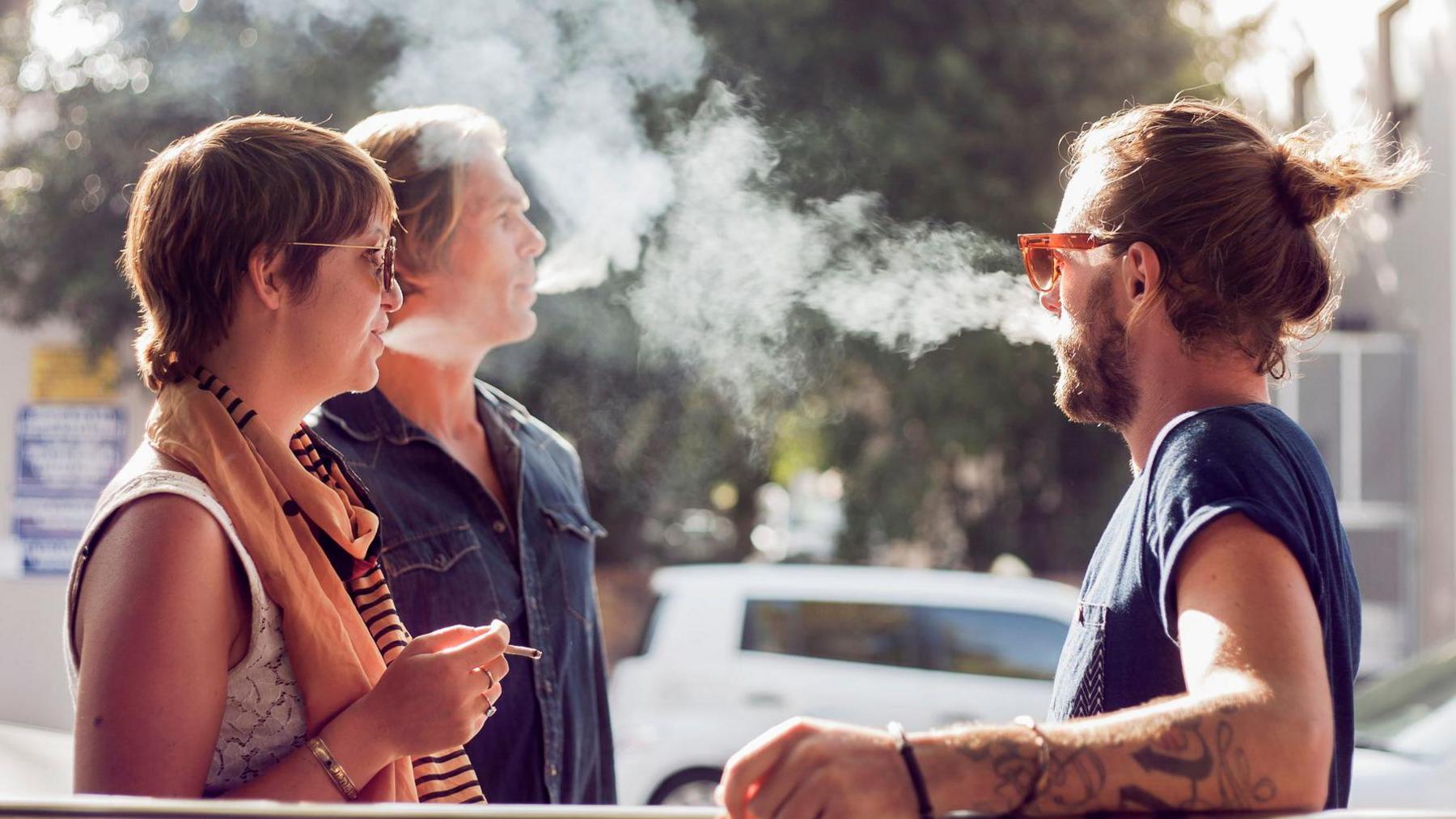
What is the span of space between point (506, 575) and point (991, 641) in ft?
15.0

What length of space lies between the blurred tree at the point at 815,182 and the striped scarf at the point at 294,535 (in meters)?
1.80

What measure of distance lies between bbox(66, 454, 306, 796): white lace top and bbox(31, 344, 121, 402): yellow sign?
5.58 metres

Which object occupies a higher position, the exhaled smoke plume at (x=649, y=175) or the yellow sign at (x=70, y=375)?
the exhaled smoke plume at (x=649, y=175)

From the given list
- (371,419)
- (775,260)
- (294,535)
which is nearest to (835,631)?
(775,260)

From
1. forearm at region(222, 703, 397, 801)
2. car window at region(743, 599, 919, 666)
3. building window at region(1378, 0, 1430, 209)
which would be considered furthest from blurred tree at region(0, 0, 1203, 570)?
building window at region(1378, 0, 1430, 209)

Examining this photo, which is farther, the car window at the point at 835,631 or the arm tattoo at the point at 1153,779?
the car window at the point at 835,631

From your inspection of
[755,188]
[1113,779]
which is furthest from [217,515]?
[755,188]

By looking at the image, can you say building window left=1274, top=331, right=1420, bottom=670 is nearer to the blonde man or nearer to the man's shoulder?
the blonde man

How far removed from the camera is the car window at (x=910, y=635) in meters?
6.36

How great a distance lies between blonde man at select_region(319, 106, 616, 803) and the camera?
2.15 meters

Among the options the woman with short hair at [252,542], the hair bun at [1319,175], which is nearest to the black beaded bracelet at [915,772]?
the woman with short hair at [252,542]

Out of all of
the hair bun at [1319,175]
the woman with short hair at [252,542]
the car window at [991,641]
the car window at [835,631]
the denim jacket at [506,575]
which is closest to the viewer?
the woman with short hair at [252,542]

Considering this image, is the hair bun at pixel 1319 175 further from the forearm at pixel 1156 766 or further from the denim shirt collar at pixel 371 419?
the denim shirt collar at pixel 371 419

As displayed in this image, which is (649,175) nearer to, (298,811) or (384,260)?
(384,260)
